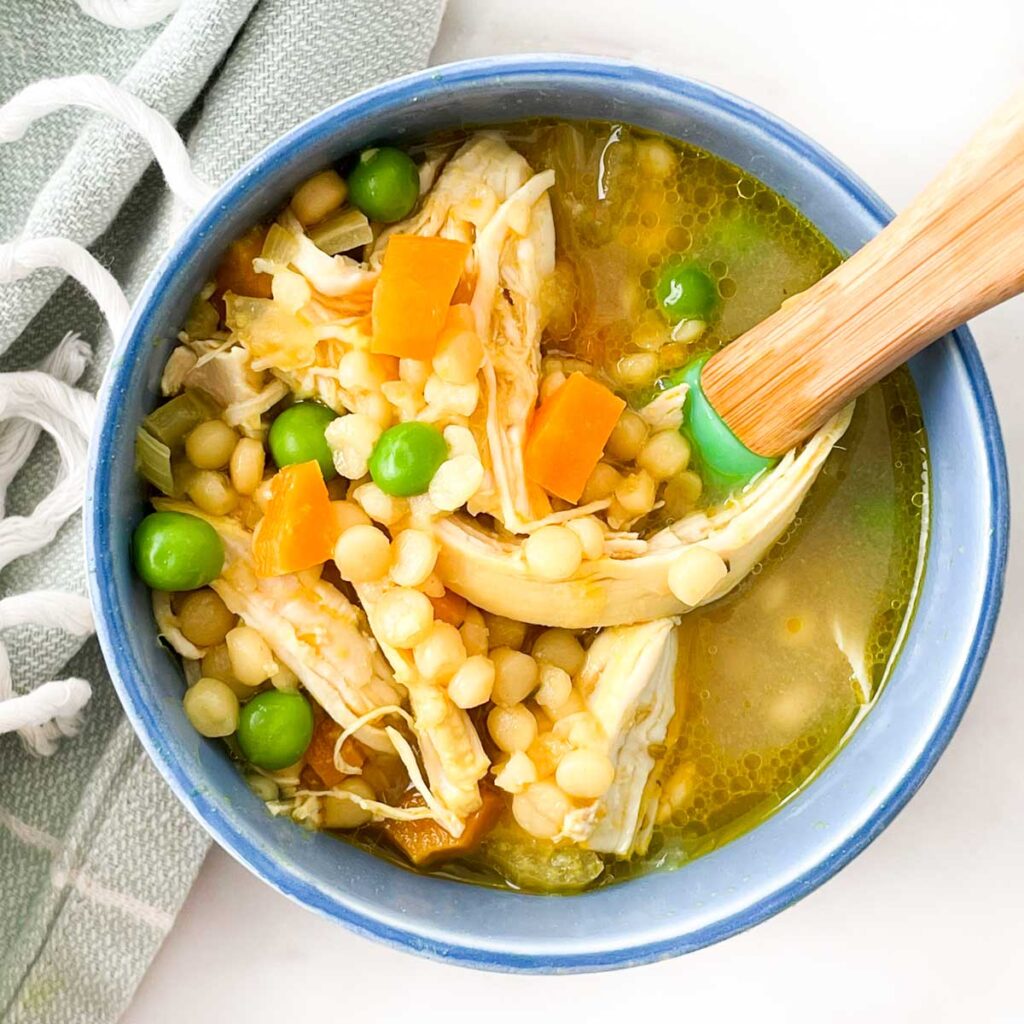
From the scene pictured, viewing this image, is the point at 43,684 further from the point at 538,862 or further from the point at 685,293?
the point at 685,293

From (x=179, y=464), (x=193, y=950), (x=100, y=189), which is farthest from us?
(x=193, y=950)

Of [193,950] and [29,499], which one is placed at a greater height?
[29,499]

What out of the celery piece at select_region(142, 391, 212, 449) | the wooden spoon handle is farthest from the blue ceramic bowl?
the wooden spoon handle

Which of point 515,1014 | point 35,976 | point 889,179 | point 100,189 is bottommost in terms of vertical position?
point 35,976

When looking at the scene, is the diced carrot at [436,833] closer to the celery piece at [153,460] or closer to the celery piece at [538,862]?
the celery piece at [538,862]

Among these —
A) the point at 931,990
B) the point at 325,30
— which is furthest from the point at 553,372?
the point at 931,990

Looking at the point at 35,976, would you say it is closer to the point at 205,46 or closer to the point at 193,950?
the point at 193,950

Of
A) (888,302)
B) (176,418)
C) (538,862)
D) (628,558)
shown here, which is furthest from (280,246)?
(538,862)

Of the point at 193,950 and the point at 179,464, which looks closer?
the point at 179,464
